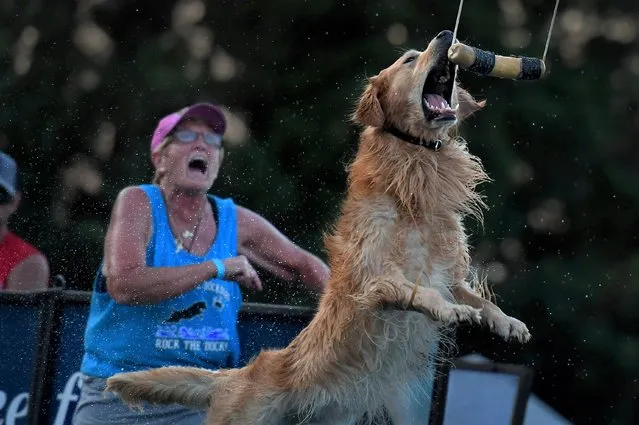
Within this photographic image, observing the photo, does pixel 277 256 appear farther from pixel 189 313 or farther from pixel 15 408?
pixel 15 408

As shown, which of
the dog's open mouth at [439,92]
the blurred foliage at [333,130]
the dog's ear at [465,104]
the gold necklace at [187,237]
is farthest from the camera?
the blurred foliage at [333,130]

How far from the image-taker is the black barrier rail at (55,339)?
5.97 m

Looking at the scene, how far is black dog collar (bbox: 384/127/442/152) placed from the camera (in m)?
5.26

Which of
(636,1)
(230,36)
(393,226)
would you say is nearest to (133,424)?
(393,226)

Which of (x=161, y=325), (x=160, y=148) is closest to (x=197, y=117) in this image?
(x=160, y=148)

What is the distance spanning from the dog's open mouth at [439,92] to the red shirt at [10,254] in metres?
2.36

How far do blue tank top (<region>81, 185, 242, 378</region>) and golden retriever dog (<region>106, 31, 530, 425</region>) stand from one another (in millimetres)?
266

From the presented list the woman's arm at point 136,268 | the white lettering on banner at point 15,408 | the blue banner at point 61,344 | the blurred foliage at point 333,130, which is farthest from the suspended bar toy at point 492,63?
the blurred foliage at point 333,130

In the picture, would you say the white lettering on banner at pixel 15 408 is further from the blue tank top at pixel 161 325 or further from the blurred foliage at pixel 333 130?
the blurred foliage at pixel 333 130

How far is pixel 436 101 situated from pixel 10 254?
2426 millimetres

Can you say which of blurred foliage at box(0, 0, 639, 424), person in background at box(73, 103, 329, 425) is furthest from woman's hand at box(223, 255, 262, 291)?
blurred foliage at box(0, 0, 639, 424)

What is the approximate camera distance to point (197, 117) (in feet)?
19.8

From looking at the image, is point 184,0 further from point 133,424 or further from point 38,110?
point 133,424

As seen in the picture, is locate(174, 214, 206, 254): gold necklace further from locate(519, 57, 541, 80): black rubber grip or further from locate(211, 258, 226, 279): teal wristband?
locate(519, 57, 541, 80): black rubber grip
